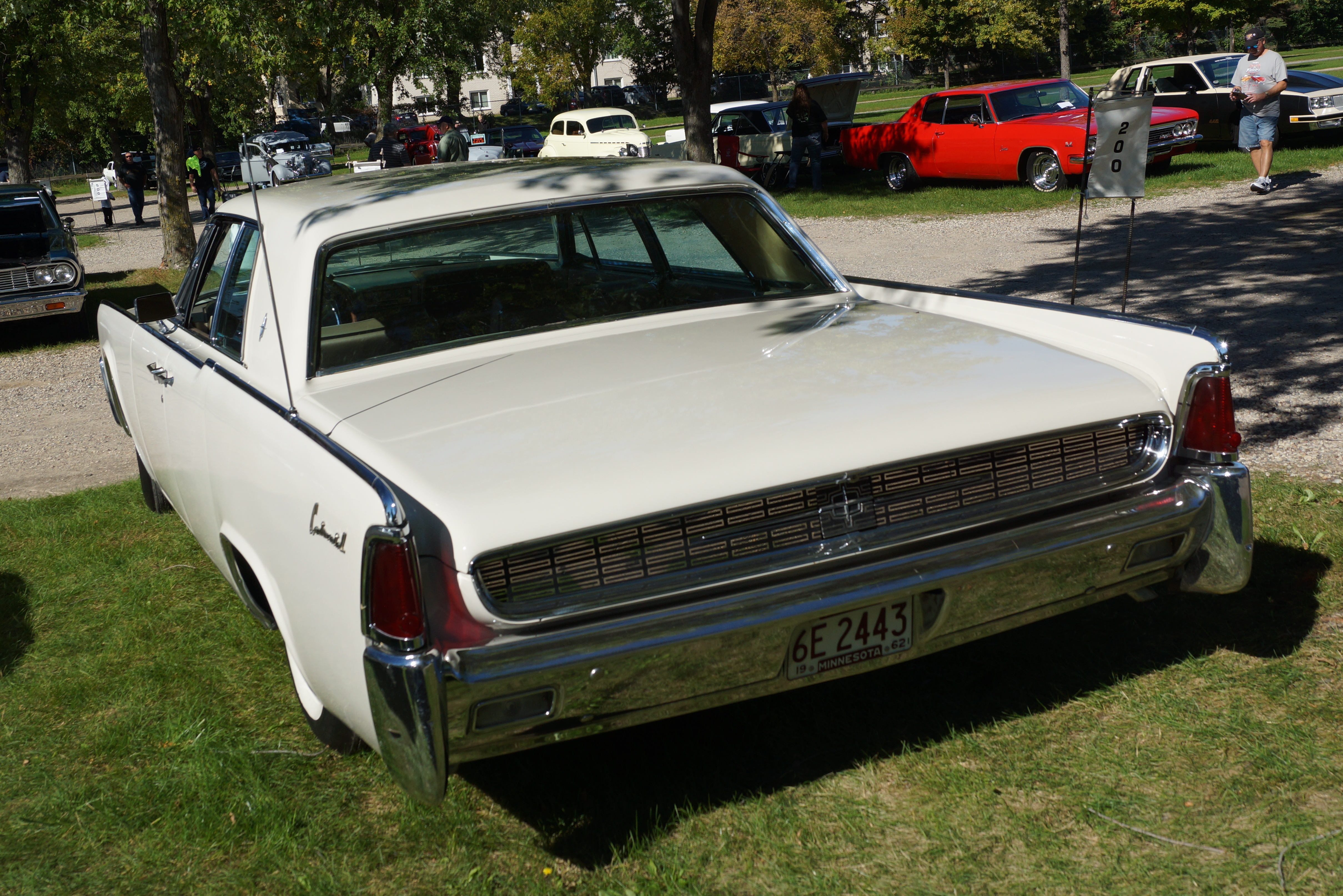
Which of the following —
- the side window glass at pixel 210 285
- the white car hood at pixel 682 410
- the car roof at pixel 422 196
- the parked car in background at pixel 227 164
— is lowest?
the parked car in background at pixel 227 164

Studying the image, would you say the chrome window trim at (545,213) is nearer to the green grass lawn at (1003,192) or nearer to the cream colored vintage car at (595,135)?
the green grass lawn at (1003,192)

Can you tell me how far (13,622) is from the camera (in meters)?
4.73

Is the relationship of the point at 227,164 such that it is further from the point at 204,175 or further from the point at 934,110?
the point at 934,110

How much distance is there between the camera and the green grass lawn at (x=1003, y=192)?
16.0 meters

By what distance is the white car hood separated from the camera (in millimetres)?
2568

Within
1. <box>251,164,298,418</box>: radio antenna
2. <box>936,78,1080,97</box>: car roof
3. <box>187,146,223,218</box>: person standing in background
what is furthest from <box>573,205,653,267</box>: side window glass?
<box>187,146,223,218</box>: person standing in background


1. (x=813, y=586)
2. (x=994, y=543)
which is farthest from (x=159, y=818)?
(x=994, y=543)

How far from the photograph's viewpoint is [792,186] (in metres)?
20.9

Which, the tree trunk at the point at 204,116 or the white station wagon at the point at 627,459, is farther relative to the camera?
the tree trunk at the point at 204,116

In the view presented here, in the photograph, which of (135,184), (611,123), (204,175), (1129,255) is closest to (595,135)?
(611,123)

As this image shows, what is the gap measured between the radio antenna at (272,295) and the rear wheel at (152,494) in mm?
2429

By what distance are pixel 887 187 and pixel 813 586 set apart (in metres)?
18.2

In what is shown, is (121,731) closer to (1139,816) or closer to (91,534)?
(91,534)

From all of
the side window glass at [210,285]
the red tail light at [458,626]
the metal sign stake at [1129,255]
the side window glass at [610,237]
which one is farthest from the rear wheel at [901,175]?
the red tail light at [458,626]
